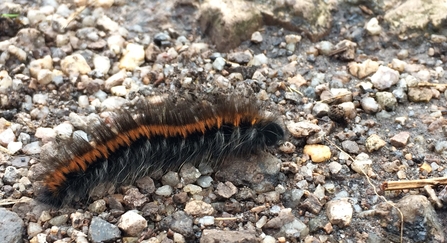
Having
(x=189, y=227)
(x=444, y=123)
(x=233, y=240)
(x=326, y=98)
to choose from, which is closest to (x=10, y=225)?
(x=189, y=227)

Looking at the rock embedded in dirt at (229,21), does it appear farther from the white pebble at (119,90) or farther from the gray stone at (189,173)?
the gray stone at (189,173)

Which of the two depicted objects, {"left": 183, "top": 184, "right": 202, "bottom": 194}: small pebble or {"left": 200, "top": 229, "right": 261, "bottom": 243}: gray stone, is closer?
{"left": 200, "top": 229, "right": 261, "bottom": 243}: gray stone

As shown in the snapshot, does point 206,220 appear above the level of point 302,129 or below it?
below

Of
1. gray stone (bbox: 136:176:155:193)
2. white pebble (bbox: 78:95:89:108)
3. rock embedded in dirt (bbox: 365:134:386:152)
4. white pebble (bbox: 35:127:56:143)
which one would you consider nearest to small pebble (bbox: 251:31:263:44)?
rock embedded in dirt (bbox: 365:134:386:152)

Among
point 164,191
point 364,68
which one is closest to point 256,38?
point 364,68

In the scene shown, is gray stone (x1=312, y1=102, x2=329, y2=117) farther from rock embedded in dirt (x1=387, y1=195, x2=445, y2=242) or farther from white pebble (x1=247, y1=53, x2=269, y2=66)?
rock embedded in dirt (x1=387, y1=195, x2=445, y2=242)

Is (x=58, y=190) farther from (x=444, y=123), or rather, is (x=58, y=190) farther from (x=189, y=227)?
(x=444, y=123)

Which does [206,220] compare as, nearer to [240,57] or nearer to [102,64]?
[240,57]
